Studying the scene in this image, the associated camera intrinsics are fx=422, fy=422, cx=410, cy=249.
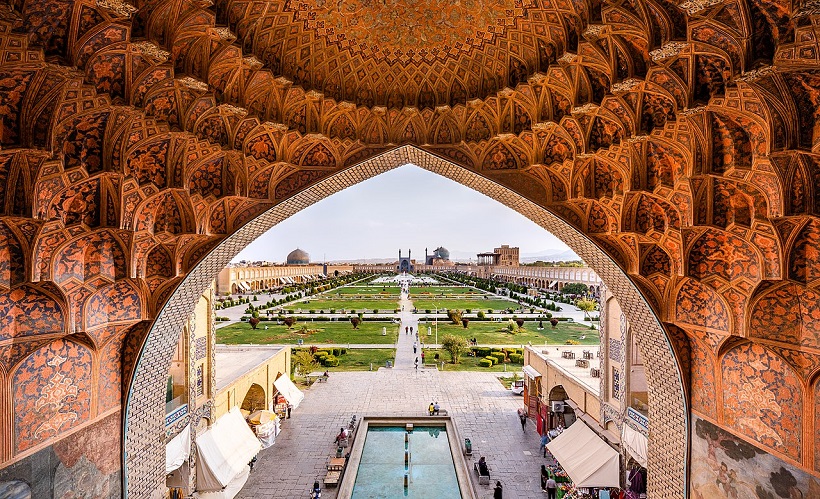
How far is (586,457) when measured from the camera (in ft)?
25.0

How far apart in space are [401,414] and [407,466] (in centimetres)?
277

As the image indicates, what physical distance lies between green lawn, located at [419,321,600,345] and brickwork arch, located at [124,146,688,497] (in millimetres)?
14241

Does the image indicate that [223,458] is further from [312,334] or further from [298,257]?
[298,257]

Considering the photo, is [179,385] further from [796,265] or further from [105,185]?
[796,265]

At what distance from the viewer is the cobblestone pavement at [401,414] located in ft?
27.8

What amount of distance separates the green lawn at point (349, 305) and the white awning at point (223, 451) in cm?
2268

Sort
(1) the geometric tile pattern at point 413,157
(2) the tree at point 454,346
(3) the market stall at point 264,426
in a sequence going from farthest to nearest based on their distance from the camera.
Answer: (2) the tree at point 454,346, (3) the market stall at point 264,426, (1) the geometric tile pattern at point 413,157

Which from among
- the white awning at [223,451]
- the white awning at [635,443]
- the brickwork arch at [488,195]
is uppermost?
the brickwork arch at [488,195]

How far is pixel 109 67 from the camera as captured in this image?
364cm

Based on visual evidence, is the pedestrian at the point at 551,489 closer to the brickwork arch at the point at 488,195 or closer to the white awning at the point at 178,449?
the brickwork arch at the point at 488,195

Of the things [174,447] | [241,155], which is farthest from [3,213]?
[174,447]

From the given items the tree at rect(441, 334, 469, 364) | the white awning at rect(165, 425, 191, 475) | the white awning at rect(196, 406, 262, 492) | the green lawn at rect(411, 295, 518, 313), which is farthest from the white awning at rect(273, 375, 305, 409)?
the green lawn at rect(411, 295, 518, 313)

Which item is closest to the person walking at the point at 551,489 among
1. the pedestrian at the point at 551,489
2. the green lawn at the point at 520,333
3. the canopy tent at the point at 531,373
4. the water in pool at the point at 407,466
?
A: the pedestrian at the point at 551,489

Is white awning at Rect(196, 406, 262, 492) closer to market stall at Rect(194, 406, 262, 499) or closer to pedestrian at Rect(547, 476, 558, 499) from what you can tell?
market stall at Rect(194, 406, 262, 499)
